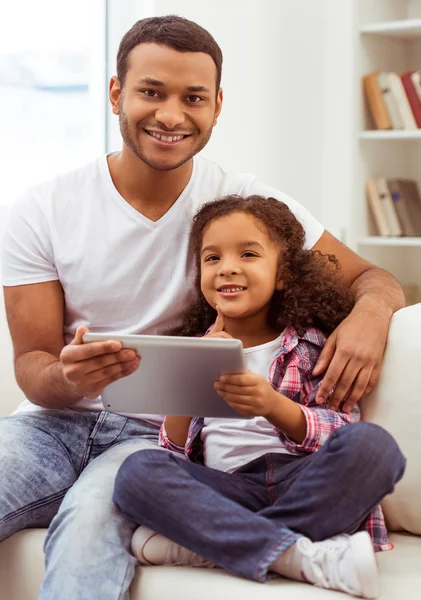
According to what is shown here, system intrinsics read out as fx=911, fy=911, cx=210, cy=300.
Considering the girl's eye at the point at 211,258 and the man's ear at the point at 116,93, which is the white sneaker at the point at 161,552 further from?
the man's ear at the point at 116,93

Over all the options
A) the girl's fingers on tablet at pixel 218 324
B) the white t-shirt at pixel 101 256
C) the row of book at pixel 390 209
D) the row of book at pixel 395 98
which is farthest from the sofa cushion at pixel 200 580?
the row of book at pixel 395 98

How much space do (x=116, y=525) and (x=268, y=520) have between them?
25 centimetres

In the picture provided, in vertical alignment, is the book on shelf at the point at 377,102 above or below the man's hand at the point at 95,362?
above

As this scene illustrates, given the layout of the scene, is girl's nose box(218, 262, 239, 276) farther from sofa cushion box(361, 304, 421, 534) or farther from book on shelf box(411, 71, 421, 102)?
book on shelf box(411, 71, 421, 102)

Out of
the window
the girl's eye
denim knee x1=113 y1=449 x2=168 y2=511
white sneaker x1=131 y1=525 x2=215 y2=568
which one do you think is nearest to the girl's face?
the girl's eye

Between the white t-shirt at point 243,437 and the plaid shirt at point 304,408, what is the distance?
0.02 m

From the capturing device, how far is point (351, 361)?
1.61 meters

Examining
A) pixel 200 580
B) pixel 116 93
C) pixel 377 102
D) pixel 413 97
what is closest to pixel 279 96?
pixel 377 102

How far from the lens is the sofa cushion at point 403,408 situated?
62.6 inches

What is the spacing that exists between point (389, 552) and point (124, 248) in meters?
0.80

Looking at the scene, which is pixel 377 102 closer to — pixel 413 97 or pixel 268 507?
pixel 413 97

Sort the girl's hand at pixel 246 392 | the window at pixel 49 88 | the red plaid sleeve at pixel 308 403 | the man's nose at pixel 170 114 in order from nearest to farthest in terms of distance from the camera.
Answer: the girl's hand at pixel 246 392, the red plaid sleeve at pixel 308 403, the man's nose at pixel 170 114, the window at pixel 49 88

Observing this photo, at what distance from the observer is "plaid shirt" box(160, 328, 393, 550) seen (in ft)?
5.01

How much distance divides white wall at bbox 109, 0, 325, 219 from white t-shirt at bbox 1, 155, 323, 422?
1.78m
